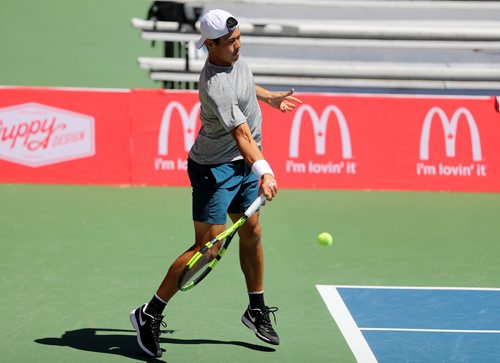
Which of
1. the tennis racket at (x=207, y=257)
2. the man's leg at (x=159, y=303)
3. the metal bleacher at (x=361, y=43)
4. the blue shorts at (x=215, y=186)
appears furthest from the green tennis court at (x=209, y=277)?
the metal bleacher at (x=361, y=43)

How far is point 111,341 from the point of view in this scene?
6.63 m

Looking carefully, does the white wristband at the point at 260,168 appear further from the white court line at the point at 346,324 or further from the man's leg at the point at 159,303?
the white court line at the point at 346,324

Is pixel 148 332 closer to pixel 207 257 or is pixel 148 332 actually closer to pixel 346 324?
pixel 207 257

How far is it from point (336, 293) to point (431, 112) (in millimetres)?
4900

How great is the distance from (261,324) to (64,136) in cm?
615

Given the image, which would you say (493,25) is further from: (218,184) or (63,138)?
(218,184)

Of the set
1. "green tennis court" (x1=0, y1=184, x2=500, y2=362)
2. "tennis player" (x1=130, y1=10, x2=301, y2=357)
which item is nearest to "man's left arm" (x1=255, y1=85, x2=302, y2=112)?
"tennis player" (x1=130, y1=10, x2=301, y2=357)

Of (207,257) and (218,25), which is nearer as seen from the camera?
(218,25)

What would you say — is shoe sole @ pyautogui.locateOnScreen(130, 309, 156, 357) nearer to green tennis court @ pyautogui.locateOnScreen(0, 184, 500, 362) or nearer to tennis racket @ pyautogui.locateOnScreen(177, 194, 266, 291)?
green tennis court @ pyautogui.locateOnScreen(0, 184, 500, 362)

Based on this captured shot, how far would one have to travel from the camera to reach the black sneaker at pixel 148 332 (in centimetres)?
629

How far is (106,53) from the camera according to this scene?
17.1 metres

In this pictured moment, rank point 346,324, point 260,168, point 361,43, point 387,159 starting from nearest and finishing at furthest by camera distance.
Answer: point 260,168, point 346,324, point 387,159, point 361,43

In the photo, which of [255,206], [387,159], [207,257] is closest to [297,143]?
[387,159]

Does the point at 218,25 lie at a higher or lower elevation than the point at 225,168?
higher
